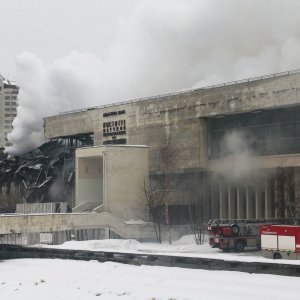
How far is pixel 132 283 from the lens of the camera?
24.6m

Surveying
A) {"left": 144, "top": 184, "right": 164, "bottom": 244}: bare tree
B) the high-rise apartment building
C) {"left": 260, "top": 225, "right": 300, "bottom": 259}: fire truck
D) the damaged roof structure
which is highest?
the high-rise apartment building

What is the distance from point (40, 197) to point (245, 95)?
105ft

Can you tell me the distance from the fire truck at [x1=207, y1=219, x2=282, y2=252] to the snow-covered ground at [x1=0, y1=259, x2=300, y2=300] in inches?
635

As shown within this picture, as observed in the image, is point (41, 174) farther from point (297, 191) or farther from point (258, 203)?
point (297, 191)

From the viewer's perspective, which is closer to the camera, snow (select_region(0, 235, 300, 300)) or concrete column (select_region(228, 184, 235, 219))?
snow (select_region(0, 235, 300, 300))

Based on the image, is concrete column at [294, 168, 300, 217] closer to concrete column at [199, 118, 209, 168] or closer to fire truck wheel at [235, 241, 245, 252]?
fire truck wheel at [235, 241, 245, 252]

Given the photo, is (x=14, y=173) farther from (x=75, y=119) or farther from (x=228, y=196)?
(x=228, y=196)

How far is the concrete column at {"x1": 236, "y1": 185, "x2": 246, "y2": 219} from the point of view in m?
60.5

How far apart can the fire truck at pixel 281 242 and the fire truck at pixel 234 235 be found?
714 cm

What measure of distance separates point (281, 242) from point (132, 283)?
1495cm

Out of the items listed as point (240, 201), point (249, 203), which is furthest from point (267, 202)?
point (240, 201)

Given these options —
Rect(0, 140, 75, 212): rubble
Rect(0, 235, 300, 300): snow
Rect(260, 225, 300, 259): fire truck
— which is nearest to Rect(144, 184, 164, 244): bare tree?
Rect(0, 140, 75, 212): rubble

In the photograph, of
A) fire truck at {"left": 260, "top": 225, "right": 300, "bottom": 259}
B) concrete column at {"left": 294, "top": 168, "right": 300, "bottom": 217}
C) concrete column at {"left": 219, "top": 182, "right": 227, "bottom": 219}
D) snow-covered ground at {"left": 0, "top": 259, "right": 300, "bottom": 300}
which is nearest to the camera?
snow-covered ground at {"left": 0, "top": 259, "right": 300, "bottom": 300}

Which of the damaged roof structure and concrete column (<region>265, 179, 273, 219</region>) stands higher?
the damaged roof structure
